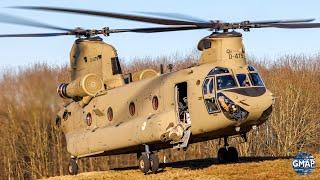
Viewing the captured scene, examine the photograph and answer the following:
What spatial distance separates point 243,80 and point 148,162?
14.9ft

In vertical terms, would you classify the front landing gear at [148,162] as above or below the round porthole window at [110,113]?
below

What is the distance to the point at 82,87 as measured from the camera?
2497 centimetres

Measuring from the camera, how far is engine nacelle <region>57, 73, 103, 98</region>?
2502 cm

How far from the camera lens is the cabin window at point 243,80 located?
19969 mm

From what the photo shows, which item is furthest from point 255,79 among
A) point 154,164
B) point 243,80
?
point 154,164

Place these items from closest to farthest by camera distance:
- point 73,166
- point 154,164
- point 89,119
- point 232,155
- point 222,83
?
1. point 222,83
2. point 154,164
3. point 232,155
4. point 89,119
5. point 73,166

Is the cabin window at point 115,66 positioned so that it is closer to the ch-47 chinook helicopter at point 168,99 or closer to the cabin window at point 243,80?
the ch-47 chinook helicopter at point 168,99

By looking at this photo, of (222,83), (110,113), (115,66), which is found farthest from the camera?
(115,66)

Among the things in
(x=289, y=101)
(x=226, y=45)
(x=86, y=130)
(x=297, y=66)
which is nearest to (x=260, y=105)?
(x=226, y=45)

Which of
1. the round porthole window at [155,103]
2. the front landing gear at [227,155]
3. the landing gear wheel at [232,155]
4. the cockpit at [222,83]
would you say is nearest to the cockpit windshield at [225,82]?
the cockpit at [222,83]

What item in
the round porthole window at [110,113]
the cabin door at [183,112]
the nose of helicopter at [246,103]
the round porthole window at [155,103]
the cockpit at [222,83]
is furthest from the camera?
the round porthole window at [110,113]

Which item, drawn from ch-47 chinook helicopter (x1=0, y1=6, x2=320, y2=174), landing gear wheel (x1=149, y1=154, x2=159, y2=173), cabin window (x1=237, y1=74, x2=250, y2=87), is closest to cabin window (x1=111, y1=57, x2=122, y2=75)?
ch-47 chinook helicopter (x1=0, y1=6, x2=320, y2=174)

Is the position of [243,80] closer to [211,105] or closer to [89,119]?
[211,105]

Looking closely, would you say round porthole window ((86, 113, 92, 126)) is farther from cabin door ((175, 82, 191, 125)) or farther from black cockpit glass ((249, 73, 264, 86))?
black cockpit glass ((249, 73, 264, 86))
